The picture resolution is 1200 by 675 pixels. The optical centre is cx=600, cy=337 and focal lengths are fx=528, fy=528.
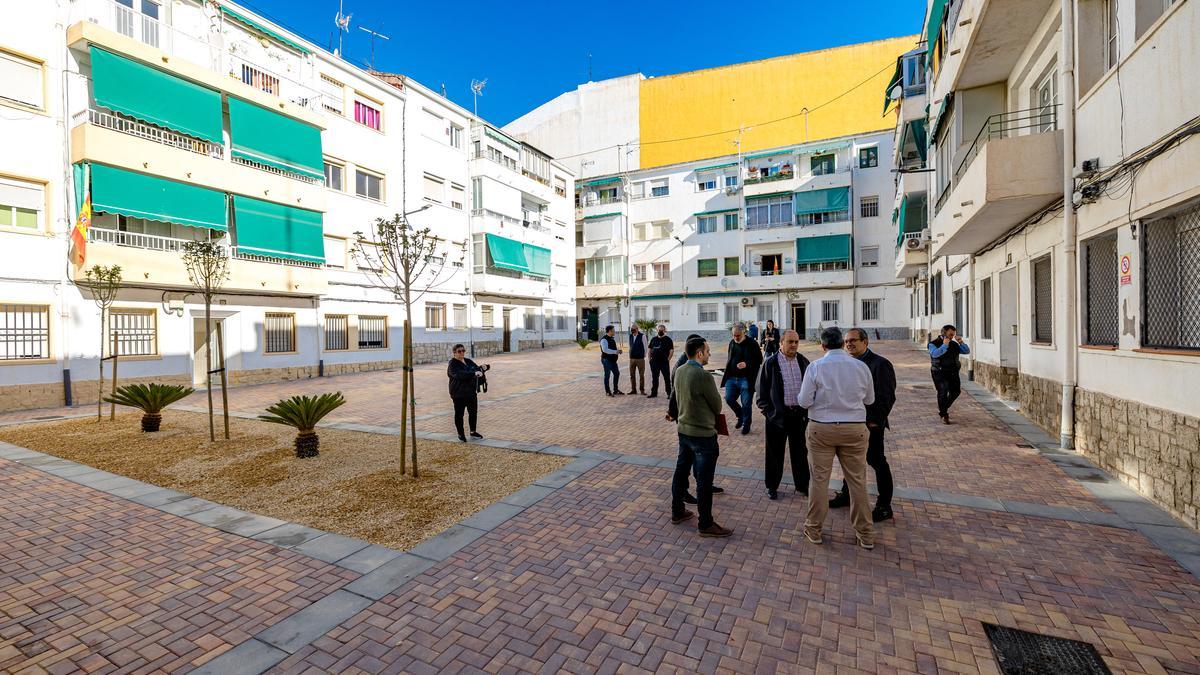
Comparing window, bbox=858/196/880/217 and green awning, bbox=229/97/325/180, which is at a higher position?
window, bbox=858/196/880/217

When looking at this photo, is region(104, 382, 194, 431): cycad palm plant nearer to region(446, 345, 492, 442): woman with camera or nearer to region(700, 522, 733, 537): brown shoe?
region(446, 345, 492, 442): woman with camera

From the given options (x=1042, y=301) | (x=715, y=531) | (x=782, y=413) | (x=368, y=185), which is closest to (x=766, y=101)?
(x=368, y=185)

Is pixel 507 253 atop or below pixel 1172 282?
atop

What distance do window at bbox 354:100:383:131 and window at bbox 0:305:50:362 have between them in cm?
1342

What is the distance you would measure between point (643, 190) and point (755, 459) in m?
37.7

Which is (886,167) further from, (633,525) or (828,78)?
(633,525)

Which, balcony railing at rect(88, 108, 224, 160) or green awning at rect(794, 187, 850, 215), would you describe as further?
green awning at rect(794, 187, 850, 215)

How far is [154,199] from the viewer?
15555mm

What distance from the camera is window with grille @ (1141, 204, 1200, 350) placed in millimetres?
5023

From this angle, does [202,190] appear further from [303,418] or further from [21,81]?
[303,418]

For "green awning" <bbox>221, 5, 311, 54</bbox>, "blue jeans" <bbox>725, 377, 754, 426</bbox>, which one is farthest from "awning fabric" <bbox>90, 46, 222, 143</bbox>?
"blue jeans" <bbox>725, 377, 754, 426</bbox>


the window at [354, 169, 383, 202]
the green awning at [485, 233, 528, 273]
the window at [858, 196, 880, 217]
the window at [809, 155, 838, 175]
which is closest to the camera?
the window at [354, 169, 383, 202]

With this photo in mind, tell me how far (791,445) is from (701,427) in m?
1.63

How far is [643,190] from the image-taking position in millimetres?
42438
